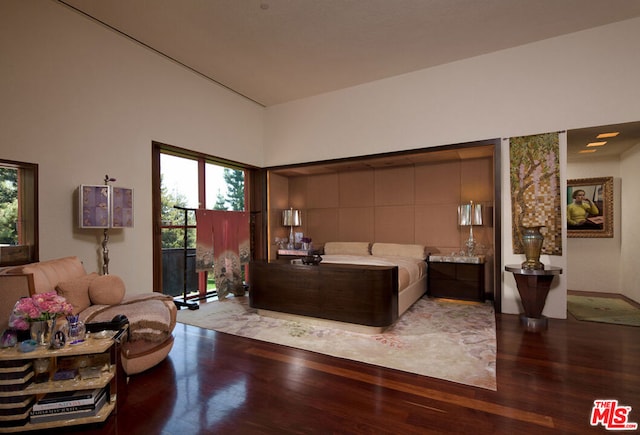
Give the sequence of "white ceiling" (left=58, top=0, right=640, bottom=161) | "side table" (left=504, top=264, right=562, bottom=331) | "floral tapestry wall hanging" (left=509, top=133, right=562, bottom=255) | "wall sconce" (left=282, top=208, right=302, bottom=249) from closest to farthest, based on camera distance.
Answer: "white ceiling" (left=58, top=0, right=640, bottom=161) → "side table" (left=504, top=264, right=562, bottom=331) → "floral tapestry wall hanging" (left=509, top=133, right=562, bottom=255) → "wall sconce" (left=282, top=208, right=302, bottom=249)

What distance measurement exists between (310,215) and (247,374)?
185 inches

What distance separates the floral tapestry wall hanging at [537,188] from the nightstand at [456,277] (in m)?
0.74

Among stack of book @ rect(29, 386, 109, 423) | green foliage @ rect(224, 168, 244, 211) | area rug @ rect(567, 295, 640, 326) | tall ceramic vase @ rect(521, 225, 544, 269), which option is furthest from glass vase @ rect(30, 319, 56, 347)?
area rug @ rect(567, 295, 640, 326)

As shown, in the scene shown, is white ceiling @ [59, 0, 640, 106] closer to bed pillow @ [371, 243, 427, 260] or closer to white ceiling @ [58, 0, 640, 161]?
white ceiling @ [58, 0, 640, 161]

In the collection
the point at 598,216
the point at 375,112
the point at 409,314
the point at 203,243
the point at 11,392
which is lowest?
the point at 409,314

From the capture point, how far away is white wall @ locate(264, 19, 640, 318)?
399 centimetres

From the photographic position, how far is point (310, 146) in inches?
248

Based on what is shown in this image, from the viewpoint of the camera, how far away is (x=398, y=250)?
5891 millimetres

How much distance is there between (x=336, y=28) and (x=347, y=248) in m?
3.81

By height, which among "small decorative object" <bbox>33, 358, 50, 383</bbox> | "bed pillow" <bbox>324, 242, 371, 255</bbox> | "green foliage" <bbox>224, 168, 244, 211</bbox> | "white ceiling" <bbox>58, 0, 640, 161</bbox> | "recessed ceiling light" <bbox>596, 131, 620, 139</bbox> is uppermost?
"white ceiling" <bbox>58, 0, 640, 161</bbox>

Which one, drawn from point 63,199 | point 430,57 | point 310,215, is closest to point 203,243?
point 63,199

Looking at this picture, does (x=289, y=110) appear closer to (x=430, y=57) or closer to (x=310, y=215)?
(x=310, y=215)

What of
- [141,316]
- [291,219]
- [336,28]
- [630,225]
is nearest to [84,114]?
[141,316]

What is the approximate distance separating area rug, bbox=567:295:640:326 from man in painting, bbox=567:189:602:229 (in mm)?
1238
